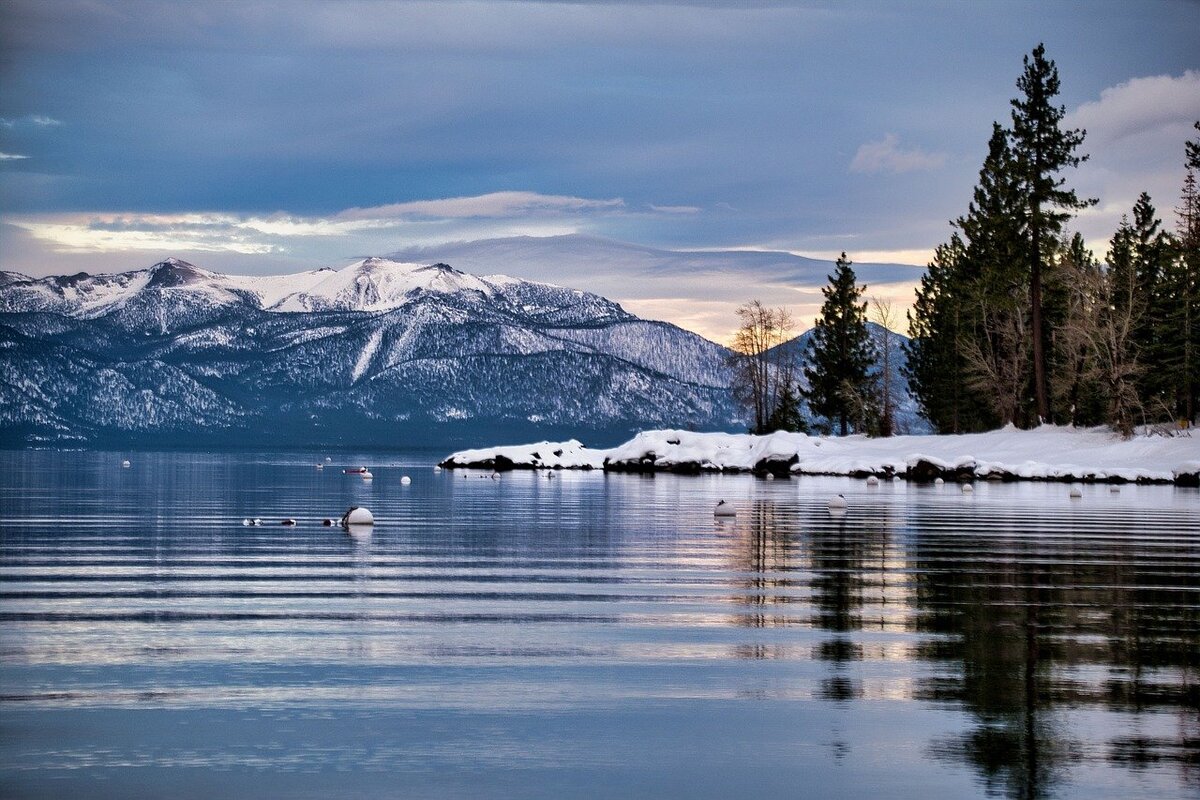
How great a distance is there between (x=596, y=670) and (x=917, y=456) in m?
70.0

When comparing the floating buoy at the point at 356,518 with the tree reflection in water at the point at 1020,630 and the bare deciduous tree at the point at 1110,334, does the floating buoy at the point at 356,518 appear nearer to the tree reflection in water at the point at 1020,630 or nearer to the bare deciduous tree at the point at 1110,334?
the tree reflection in water at the point at 1020,630

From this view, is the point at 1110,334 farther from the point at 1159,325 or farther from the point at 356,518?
the point at 356,518

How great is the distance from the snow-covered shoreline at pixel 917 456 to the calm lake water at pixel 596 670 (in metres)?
48.6

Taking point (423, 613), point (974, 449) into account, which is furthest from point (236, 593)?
point (974, 449)

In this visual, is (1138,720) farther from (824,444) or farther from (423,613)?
(824,444)

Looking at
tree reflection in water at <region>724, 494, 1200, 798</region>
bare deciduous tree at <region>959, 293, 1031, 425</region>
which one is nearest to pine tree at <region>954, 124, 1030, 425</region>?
bare deciduous tree at <region>959, 293, 1031, 425</region>

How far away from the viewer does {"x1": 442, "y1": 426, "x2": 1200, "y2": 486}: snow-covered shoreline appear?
72688 mm

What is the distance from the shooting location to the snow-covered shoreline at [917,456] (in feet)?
238

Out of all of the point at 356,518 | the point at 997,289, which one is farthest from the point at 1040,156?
the point at 356,518

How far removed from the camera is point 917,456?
3157 inches

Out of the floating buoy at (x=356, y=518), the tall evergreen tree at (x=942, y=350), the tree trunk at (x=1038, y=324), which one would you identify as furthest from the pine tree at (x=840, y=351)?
the floating buoy at (x=356, y=518)

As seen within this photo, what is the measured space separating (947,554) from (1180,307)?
2919 inches

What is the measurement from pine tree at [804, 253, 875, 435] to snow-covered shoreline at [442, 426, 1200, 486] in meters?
17.5

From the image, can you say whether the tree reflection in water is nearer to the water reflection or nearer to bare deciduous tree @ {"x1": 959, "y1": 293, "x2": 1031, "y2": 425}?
the water reflection
